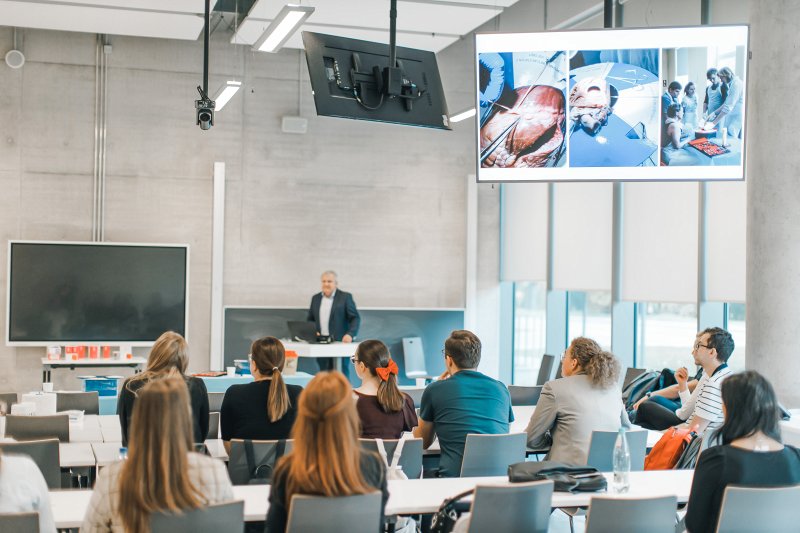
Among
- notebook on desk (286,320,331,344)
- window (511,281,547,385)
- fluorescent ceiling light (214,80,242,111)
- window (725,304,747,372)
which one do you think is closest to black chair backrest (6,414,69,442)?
notebook on desk (286,320,331,344)

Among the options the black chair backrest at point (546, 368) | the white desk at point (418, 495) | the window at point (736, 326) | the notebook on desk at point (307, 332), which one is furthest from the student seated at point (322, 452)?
the black chair backrest at point (546, 368)

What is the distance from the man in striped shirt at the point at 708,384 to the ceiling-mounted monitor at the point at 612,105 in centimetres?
105

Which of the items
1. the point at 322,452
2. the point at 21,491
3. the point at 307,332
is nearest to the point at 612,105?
the point at 322,452

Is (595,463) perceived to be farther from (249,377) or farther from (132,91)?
(132,91)

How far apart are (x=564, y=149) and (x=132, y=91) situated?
6718mm

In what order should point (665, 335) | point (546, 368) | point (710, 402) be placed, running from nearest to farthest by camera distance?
point (710, 402)
point (665, 335)
point (546, 368)

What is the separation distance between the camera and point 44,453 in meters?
4.07

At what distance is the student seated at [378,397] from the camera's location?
4.66 meters

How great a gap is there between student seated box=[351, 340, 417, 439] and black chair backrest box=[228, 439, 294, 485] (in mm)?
560

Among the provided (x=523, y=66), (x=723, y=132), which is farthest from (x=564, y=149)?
(x=723, y=132)

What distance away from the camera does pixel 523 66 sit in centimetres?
543

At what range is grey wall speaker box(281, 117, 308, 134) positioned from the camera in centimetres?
1096

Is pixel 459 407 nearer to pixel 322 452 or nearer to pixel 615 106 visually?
pixel 322 452

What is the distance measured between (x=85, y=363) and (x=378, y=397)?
598cm
